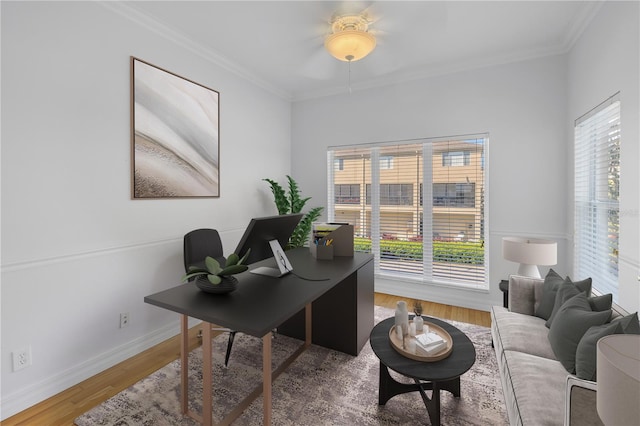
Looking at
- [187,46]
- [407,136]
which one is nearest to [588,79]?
[407,136]

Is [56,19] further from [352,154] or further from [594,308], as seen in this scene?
[594,308]

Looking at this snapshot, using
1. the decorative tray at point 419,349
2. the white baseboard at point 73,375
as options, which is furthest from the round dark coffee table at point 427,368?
the white baseboard at point 73,375

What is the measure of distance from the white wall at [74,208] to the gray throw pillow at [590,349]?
9.99 feet

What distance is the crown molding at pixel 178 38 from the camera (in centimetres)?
235

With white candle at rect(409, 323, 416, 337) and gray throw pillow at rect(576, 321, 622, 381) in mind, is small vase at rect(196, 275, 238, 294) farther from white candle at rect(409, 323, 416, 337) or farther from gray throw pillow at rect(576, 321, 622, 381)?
gray throw pillow at rect(576, 321, 622, 381)

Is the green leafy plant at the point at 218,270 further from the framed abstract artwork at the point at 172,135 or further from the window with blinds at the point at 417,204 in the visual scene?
the window with blinds at the point at 417,204

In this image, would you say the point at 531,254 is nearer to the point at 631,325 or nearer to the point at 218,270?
the point at 631,325

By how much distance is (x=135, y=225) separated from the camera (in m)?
2.52

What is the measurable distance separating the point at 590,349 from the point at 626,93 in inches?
65.9

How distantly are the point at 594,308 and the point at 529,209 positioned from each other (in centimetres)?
177

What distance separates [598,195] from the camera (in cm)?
245

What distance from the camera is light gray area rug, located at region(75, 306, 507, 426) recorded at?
68.8 inches

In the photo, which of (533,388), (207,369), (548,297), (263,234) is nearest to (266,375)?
(207,369)

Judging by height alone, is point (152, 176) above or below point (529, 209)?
above
